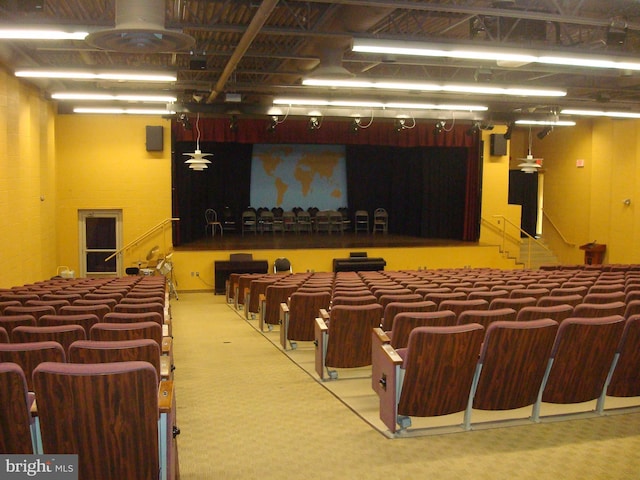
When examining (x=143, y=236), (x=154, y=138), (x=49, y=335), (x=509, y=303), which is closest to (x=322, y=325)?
(x=509, y=303)

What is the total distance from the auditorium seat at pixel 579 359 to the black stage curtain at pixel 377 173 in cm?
1192

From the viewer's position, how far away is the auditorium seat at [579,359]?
15.1 feet

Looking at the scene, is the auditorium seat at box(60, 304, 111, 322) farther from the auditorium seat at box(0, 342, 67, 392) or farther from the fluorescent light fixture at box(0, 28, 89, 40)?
the fluorescent light fixture at box(0, 28, 89, 40)

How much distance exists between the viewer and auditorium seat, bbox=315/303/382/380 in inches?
237

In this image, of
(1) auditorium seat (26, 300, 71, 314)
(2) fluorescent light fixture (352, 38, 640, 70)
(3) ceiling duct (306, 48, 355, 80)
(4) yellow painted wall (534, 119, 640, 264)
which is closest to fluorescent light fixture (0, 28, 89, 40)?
(1) auditorium seat (26, 300, 71, 314)

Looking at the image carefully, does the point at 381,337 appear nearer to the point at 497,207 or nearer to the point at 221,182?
the point at 497,207

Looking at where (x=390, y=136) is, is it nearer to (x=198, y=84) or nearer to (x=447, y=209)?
(x=447, y=209)

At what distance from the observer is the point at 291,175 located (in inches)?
864

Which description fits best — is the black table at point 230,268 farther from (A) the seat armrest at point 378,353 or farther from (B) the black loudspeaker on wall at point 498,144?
(A) the seat armrest at point 378,353

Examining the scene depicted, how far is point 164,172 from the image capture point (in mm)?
16375

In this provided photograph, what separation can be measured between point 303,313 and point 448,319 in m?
2.91

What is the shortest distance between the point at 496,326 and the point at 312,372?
268 centimetres

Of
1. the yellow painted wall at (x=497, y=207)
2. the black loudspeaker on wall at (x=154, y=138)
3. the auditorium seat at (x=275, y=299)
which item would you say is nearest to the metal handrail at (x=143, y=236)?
the black loudspeaker on wall at (x=154, y=138)

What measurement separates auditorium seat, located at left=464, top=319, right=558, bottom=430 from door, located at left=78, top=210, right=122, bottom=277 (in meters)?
13.2
